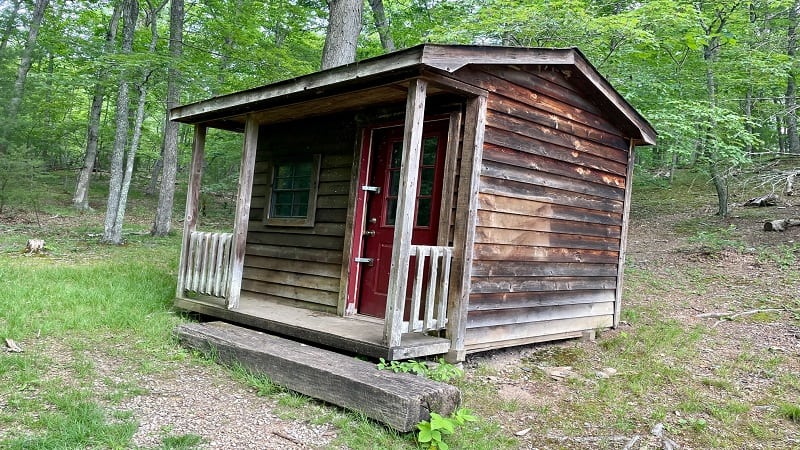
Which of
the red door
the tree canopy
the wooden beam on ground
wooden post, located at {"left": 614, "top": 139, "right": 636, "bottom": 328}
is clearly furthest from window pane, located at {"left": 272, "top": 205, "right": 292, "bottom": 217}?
the tree canopy

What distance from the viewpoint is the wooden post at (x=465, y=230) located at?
463 centimetres

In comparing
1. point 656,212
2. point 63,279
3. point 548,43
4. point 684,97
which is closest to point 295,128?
point 63,279

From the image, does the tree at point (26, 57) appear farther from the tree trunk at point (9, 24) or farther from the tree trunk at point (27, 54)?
the tree trunk at point (9, 24)

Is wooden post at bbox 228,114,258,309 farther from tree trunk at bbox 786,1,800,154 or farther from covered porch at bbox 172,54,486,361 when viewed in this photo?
Answer: tree trunk at bbox 786,1,800,154

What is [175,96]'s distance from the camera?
1244 centimetres

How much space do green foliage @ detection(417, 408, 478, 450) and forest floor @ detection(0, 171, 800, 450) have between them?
4.4 inches

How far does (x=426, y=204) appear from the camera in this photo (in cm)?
520

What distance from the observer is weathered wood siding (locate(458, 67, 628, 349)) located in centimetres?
496

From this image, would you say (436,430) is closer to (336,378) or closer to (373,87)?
(336,378)

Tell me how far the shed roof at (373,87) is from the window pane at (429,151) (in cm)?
50

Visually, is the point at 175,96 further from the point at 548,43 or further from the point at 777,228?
the point at 777,228

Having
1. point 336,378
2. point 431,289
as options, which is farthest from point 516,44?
point 336,378

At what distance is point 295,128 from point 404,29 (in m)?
7.82

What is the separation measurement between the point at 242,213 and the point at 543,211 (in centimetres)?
315
